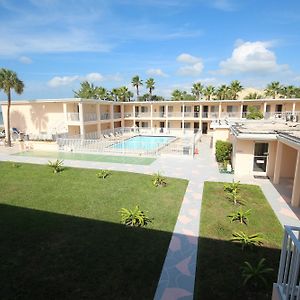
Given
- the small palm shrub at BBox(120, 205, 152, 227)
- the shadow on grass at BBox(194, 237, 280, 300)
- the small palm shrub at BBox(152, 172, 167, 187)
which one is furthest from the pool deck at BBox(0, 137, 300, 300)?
the small palm shrub at BBox(152, 172, 167, 187)

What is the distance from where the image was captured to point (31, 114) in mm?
29688

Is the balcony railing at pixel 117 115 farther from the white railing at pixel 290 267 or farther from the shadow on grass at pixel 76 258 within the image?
the white railing at pixel 290 267

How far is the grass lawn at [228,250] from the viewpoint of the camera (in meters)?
5.29

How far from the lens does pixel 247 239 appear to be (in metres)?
7.06

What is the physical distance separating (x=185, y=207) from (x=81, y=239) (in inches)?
175

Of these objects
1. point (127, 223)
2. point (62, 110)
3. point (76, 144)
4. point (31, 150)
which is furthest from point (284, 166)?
point (62, 110)

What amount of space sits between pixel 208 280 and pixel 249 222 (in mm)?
3790

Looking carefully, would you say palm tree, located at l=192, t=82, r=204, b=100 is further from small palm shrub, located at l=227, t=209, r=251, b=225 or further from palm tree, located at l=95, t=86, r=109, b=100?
small palm shrub, located at l=227, t=209, r=251, b=225

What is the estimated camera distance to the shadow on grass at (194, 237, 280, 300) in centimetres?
519

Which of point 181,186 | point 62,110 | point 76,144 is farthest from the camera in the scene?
point 62,110

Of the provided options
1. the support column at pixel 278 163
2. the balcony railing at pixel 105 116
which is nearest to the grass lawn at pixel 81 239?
the support column at pixel 278 163

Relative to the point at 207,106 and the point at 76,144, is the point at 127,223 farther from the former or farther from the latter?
the point at 207,106

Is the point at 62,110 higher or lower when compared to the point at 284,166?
higher

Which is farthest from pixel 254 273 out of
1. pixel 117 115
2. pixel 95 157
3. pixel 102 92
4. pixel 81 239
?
pixel 102 92
